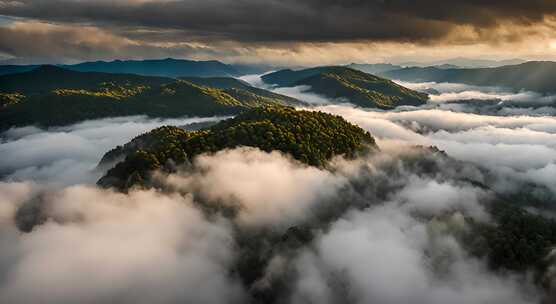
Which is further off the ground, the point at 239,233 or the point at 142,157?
the point at 142,157

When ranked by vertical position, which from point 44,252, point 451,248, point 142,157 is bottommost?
point 44,252

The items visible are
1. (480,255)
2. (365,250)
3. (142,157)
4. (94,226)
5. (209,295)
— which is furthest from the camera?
(142,157)

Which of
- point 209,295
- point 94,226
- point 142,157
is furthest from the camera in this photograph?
point 142,157

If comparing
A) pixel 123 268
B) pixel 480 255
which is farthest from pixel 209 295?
pixel 480 255

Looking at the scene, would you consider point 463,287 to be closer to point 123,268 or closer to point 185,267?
point 185,267

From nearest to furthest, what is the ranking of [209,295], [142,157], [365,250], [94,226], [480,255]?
1. [209,295]
2. [480,255]
3. [365,250]
4. [94,226]
5. [142,157]

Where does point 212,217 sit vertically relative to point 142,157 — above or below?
below

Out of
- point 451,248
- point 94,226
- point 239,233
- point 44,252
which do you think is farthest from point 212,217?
point 451,248

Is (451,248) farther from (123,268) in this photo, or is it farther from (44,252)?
(44,252)

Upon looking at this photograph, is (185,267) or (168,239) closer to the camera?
(185,267)
